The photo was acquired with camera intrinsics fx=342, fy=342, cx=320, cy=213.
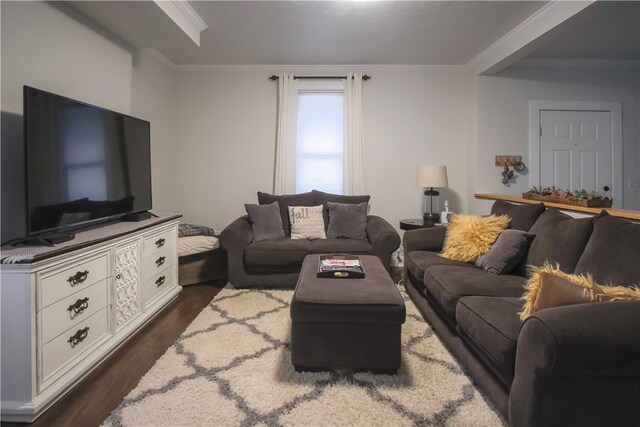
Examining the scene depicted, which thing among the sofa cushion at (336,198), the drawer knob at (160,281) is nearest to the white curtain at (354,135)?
the sofa cushion at (336,198)

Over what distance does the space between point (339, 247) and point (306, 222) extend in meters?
0.57

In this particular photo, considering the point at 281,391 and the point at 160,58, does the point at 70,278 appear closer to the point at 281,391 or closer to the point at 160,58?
the point at 281,391

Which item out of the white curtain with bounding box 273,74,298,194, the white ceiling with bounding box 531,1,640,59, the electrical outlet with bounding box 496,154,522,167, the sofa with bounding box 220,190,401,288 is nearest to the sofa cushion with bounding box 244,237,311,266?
the sofa with bounding box 220,190,401,288

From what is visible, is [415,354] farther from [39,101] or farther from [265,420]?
[39,101]

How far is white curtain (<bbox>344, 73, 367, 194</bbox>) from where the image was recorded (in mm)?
4270

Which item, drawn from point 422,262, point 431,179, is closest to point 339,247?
point 422,262

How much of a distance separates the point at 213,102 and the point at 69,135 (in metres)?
2.54

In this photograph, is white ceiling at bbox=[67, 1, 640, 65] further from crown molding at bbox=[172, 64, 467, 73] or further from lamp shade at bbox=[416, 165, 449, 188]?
lamp shade at bbox=[416, 165, 449, 188]

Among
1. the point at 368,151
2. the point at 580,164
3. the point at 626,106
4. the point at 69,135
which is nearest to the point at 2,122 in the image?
the point at 69,135

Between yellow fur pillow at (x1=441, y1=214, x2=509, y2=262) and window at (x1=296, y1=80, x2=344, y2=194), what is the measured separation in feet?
6.04

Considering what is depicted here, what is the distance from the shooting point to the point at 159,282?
288 centimetres

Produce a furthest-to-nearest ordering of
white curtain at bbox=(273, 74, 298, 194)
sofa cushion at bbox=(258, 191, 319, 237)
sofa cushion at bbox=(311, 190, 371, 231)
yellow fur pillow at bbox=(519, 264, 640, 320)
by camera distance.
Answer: white curtain at bbox=(273, 74, 298, 194) < sofa cushion at bbox=(311, 190, 371, 231) < sofa cushion at bbox=(258, 191, 319, 237) < yellow fur pillow at bbox=(519, 264, 640, 320)

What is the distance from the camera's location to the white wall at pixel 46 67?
6.46 feet

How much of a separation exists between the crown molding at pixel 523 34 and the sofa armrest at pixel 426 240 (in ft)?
6.14
